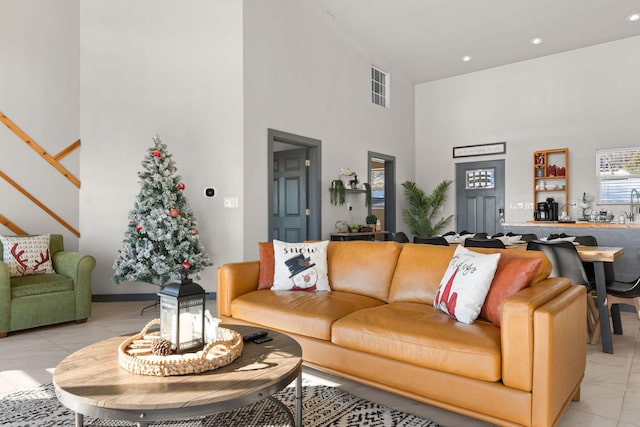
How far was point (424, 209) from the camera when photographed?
26.8ft

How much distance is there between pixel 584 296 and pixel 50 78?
5601 mm

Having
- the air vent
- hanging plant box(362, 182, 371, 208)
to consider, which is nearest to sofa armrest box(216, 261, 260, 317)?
hanging plant box(362, 182, 371, 208)

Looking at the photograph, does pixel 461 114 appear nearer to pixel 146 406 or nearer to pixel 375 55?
pixel 375 55

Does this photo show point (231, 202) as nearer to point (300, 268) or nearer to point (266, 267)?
point (266, 267)

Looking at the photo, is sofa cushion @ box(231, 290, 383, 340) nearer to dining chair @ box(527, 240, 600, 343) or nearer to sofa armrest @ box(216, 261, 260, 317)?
sofa armrest @ box(216, 261, 260, 317)

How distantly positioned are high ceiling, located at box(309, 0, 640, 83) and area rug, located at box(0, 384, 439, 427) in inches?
210

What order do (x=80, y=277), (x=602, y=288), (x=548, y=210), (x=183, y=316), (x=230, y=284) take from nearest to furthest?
(x=183, y=316), (x=230, y=284), (x=602, y=288), (x=80, y=277), (x=548, y=210)

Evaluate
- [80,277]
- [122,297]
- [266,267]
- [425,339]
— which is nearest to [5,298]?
[80,277]

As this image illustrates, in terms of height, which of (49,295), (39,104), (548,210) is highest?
(39,104)

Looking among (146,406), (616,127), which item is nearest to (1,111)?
(146,406)

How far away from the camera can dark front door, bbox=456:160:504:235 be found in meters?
7.66

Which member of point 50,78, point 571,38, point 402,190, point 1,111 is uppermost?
point 571,38

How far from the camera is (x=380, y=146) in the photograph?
755 centimetres

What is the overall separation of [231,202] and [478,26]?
15.1 feet
